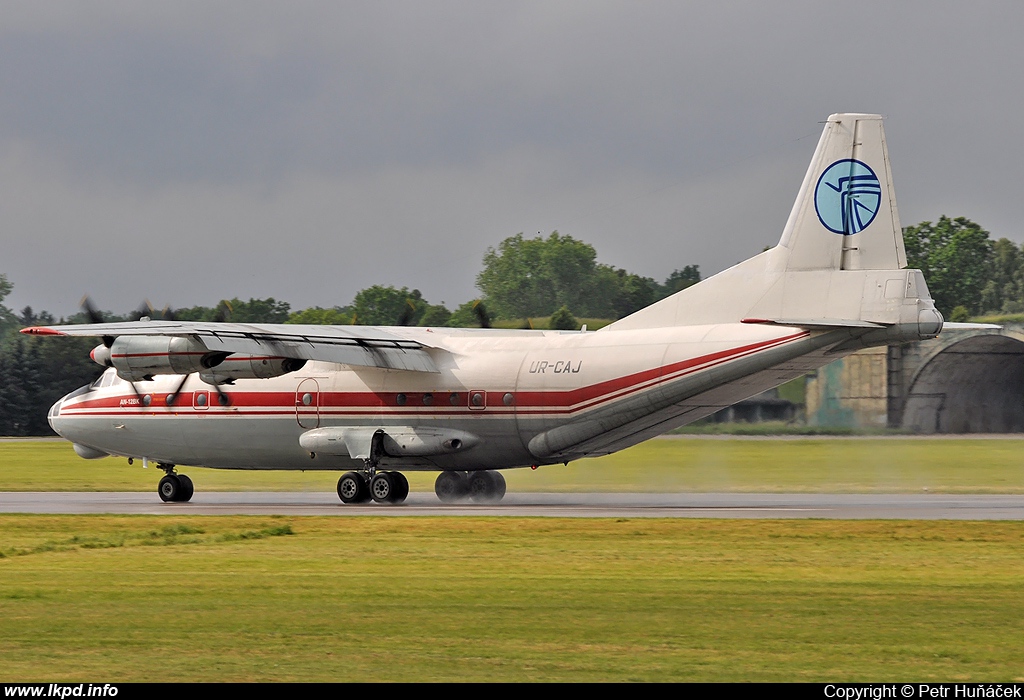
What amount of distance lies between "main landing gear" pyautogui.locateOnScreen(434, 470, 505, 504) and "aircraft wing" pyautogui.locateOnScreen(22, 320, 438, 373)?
3.49 m

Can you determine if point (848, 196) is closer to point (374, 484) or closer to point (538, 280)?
point (374, 484)

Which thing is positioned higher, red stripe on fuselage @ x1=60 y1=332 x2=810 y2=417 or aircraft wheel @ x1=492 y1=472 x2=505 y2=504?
red stripe on fuselage @ x1=60 y1=332 x2=810 y2=417

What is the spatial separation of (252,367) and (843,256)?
45.1ft

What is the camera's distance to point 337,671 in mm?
10367

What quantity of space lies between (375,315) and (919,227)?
140 ft

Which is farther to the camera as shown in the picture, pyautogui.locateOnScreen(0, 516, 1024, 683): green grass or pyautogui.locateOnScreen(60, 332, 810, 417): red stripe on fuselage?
pyautogui.locateOnScreen(60, 332, 810, 417): red stripe on fuselage

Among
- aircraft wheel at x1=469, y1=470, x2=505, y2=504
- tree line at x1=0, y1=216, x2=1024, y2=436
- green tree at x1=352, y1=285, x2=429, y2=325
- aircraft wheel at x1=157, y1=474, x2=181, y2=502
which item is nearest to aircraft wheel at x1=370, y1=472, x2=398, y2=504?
aircraft wheel at x1=469, y1=470, x2=505, y2=504

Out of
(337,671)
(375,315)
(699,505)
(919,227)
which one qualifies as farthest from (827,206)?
(919,227)

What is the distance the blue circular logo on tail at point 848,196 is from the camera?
82.4 ft

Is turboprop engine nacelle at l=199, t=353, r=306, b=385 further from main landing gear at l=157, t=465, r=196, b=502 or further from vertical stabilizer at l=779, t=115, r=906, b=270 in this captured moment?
vertical stabilizer at l=779, t=115, r=906, b=270

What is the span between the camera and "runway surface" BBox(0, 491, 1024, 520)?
25594 mm

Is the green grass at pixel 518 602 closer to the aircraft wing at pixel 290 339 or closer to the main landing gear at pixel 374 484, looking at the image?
the aircraft wing at pixel 290 339

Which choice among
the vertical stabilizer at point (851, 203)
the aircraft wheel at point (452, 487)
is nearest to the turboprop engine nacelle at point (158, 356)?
the aircraft wheel at point (452, 487)

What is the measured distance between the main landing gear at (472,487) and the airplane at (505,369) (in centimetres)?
5
